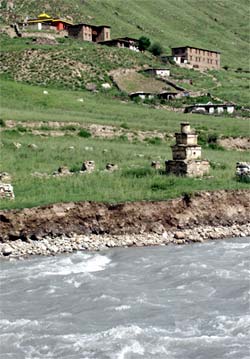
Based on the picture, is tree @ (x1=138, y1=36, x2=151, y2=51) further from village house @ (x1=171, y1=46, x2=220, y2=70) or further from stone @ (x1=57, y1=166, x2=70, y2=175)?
stone @ (x1=57, y1=166, x2=70, y2=175)

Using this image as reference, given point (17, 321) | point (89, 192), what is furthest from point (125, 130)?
point (17, 321)

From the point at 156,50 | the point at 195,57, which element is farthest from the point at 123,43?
the point at 195,57

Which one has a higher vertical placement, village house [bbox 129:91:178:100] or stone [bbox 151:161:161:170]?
village house [bbox 129:91:178:100]

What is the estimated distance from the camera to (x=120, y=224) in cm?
3312

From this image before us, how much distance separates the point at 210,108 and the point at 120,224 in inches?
1858

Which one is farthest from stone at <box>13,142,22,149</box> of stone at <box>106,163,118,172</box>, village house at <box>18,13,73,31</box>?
village house at <box>18,13,73,31</box>

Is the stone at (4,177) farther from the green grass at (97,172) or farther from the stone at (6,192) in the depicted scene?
the stone at (6,192)

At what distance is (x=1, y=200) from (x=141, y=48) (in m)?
82.0

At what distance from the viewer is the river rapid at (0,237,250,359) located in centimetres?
1967

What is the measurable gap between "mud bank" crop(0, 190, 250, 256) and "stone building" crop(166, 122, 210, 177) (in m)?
4.35

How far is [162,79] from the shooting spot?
9544 cm

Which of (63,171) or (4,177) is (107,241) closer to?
(4,177)

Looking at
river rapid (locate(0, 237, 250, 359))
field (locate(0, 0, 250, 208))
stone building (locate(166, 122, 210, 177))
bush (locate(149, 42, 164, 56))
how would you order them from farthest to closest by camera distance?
bush (locate(149, 42, 164, 56)) → stone building (locate(166, 122, 210, 177)) → field (locate(0, 0, 250, 208)) → river rapid (locate(0, 237, 250, 359))

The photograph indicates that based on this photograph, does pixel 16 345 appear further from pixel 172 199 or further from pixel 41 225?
pixel 172 199
